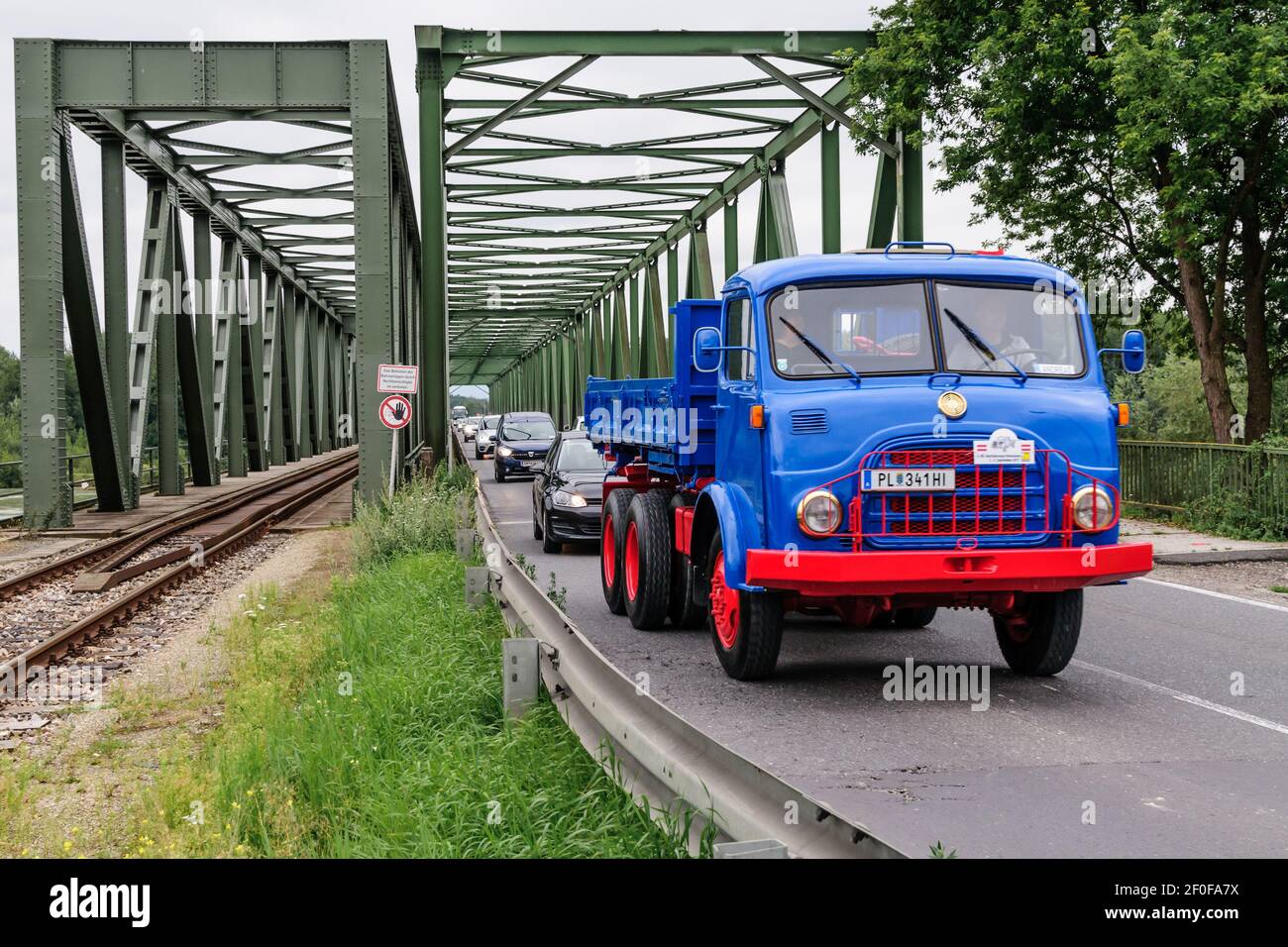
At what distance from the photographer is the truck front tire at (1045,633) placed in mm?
7785

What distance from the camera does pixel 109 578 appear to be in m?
14.7

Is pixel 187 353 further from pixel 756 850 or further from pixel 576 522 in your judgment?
pixel 756 850

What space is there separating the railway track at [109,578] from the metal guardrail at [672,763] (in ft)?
16.7

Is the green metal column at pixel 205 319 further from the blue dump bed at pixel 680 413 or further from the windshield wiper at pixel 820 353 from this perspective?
the windshield wiper at pixel 820 353

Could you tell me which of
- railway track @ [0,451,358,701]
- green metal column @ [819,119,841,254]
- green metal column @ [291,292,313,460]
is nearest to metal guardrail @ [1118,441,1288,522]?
green metal column @ [819,119,841,254]

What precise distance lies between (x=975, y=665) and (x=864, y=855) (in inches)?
231

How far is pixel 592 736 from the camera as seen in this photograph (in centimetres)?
496

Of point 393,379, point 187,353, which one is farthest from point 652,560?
point 187,353

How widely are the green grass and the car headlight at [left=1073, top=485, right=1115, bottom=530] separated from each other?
327cm

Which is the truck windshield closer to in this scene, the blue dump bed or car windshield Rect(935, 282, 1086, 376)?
car windshield Rect(935, 282, 1086, 376)

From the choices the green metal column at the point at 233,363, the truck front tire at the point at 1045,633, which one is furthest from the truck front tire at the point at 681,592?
the green metal column at the point at 233,363

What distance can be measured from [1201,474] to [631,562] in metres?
10.6

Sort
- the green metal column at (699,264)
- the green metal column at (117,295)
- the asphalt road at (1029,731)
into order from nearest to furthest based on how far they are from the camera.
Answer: the asphalt road at (1029,731), the green metal column at (117,295), the green metal column at (699,264)

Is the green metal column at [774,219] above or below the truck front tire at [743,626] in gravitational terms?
above
